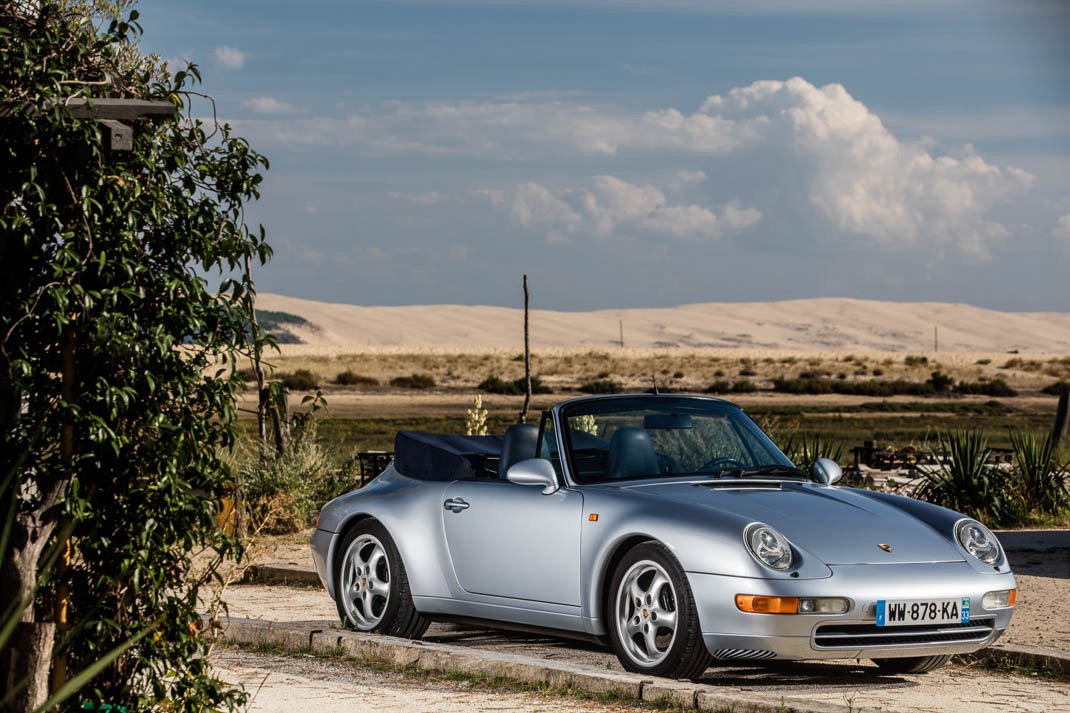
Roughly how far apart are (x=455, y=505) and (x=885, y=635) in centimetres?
285

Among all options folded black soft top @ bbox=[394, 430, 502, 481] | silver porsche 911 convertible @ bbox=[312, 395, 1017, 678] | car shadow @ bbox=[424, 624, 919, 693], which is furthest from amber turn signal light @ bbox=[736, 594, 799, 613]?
folded black soft top @ bbox=[394, 430, 502, 481]

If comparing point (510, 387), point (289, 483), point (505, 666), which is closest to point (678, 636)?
point (505, 666)

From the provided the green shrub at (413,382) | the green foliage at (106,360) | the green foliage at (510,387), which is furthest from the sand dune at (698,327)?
the green foliage at (106,360)

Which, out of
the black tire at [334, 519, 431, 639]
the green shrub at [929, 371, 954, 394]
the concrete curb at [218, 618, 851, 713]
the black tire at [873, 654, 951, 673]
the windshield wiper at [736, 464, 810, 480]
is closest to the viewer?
the concrete curb at [218, 618, 851, 713]

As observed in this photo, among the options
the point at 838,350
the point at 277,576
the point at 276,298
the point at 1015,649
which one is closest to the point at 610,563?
the point at 1015,649

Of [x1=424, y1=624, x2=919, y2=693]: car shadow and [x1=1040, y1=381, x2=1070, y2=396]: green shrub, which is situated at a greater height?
[x1=1040, y1=381, x2=1070, y2=396]: green shrub

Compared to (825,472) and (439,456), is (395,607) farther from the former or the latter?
(825,472)

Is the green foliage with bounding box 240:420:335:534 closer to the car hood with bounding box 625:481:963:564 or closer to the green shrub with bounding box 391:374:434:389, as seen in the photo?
the car hood with bounding box 625:481:963:564

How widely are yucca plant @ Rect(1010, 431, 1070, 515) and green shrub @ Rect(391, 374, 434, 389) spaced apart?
71692mm

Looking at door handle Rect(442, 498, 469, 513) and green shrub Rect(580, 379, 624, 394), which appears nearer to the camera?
door handle Rect(442, 498, 469, 513)

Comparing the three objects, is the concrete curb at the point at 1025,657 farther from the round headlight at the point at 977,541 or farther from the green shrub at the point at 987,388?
the green shrub at the point at 987,388

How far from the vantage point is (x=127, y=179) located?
582cm

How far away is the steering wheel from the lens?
30.2 feet

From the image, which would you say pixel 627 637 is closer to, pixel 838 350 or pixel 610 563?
pixel 610 563
